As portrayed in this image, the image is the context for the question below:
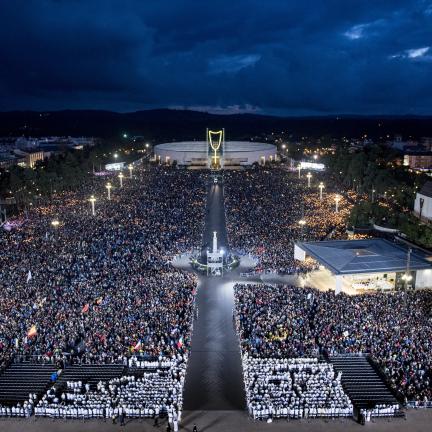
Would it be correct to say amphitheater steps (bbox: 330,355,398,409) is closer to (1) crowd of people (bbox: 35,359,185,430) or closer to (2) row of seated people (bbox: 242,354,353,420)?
(2) row of seated people (bbox: 242,354,353,420)

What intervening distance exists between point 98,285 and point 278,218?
2472 cm

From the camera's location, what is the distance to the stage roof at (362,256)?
3183 cm

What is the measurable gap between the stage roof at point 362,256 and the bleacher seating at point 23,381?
18.5 meters

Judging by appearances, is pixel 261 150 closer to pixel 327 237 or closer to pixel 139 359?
pixel 327 237

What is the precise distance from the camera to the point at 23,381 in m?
21.2

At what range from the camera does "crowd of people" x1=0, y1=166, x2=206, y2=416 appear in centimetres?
2353

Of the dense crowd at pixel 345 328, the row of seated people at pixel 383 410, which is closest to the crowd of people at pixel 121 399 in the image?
the dense crowd at pixel 345 328

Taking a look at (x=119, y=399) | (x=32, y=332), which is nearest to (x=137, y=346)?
(x=119, y=399)

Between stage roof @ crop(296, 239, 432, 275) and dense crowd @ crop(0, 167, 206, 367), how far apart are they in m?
9.69

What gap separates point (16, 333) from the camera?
24.3m

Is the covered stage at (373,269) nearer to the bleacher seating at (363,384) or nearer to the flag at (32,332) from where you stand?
the bleacher seating at (363,384)

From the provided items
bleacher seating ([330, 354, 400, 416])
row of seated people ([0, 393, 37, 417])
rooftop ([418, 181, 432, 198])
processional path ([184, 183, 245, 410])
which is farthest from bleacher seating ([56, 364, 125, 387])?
rooftop ([418, 181, 432, 198])

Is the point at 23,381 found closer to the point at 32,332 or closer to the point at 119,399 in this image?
the point at 32,332

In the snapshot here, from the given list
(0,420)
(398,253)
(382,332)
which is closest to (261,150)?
(398,253)
